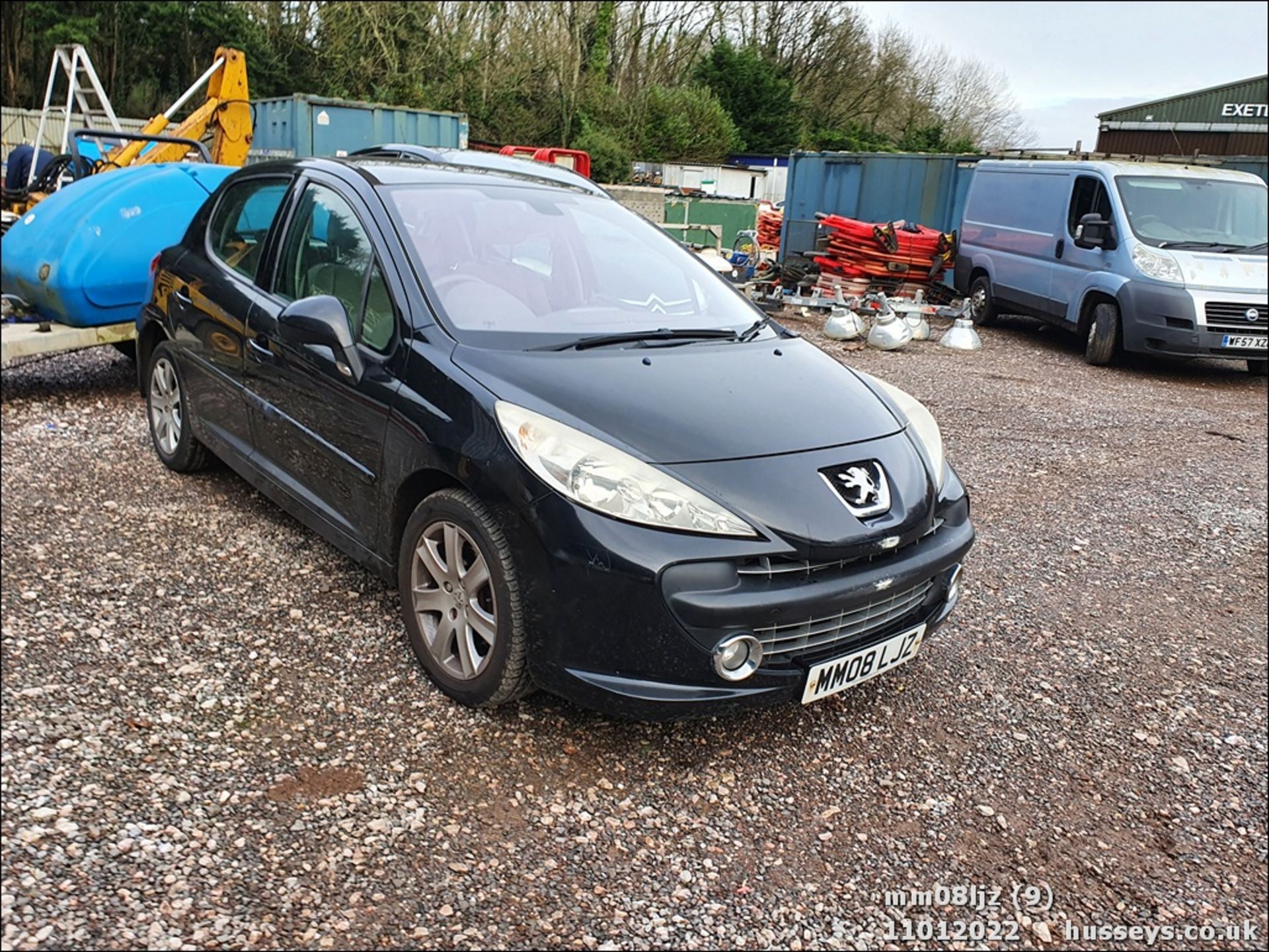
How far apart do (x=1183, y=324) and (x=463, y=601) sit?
8.90 meters

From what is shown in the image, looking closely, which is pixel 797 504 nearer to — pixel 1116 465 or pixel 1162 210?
pixel 1116 465

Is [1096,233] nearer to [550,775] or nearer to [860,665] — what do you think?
[860,665]

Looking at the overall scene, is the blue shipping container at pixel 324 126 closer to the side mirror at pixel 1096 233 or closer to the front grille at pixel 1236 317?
the side mirror at pixel 1096 233

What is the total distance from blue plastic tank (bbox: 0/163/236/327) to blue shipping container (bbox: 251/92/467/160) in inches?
359

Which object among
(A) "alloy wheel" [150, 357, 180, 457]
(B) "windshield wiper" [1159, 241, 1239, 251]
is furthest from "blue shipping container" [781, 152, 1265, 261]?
(A) "alloy wheel" [150, 357, 180, 457]

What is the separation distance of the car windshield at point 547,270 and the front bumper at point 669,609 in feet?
2.91

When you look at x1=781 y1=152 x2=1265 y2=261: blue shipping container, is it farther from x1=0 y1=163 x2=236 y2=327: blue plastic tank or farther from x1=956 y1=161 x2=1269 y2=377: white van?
x1=0 y1=163 x2=236 y2=327: blue plastic tank

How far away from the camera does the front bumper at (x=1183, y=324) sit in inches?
373

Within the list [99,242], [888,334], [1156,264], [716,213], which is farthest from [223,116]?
[716,213]

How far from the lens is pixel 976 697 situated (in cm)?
350

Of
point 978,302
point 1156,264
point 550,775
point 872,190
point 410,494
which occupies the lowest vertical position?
point 550,775

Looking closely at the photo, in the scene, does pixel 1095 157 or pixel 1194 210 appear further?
pixel 1095 157

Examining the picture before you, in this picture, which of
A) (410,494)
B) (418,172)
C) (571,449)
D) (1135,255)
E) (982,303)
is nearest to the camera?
(571,449)

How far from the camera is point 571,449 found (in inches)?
109
